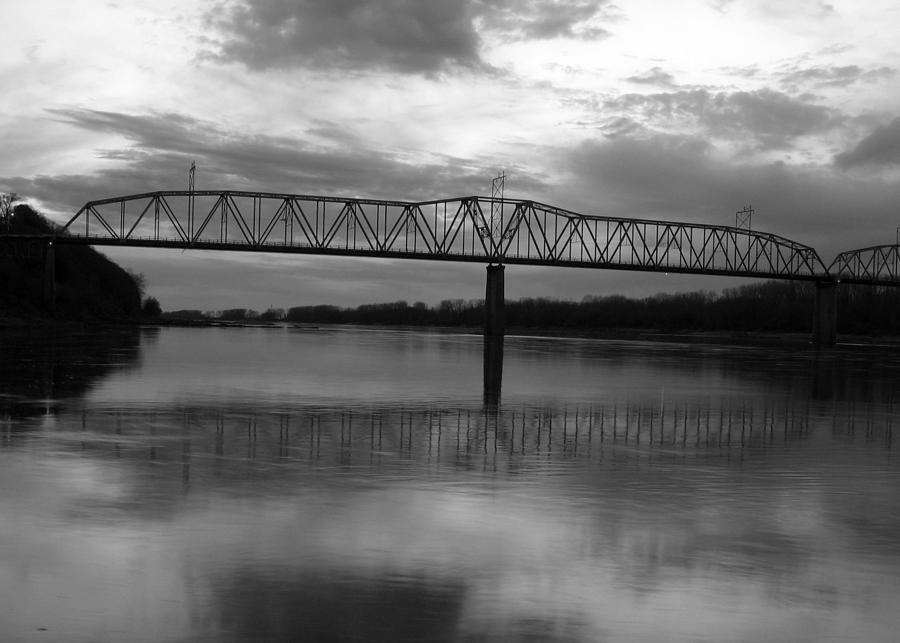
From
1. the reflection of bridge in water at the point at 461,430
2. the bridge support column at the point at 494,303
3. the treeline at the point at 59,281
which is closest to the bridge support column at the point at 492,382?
the reflection of bridge in water at the point at 461,430

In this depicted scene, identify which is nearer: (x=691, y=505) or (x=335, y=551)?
(x=335, y=551)

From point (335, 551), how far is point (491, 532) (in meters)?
1.94

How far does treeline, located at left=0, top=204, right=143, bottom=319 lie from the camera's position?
11638 centimetres

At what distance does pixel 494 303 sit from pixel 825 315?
5770 centimetres

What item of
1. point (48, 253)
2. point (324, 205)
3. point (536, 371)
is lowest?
point (536, 371)

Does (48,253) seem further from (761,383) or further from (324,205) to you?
(761,383)

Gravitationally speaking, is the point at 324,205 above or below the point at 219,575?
above

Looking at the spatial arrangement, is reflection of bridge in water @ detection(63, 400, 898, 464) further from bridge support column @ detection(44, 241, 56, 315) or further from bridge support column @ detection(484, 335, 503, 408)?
bridge support column @ detection(44, 241, 56, 315)

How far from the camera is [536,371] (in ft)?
142

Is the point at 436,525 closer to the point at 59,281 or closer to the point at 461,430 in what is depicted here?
the point at 461,430

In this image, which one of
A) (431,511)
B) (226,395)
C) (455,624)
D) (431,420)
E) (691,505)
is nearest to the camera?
(455,624)

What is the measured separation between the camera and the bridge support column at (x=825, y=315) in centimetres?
13477

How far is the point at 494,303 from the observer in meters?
122

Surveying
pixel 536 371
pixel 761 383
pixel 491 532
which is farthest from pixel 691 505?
pixel 536 371
